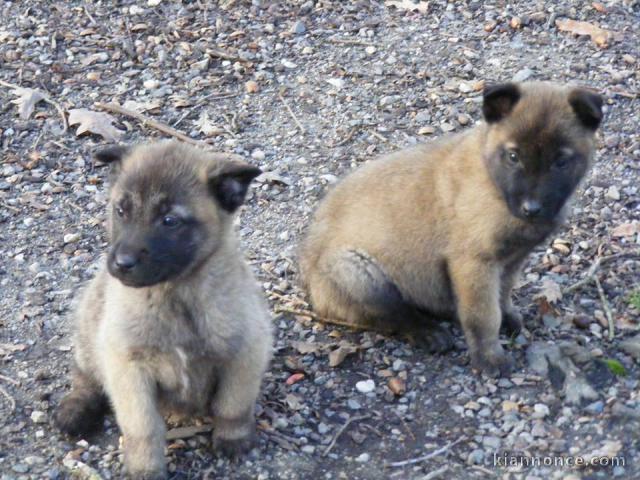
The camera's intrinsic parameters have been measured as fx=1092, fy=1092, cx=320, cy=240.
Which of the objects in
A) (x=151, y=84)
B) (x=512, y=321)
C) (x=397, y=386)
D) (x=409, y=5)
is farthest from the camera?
(x=409, y=5)

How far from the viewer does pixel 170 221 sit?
5.52 metres

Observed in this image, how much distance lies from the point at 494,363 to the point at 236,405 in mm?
1825

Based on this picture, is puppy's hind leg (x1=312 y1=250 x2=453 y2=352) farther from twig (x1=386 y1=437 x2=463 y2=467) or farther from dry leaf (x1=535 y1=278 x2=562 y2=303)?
twig (x1=386 y1=437 x2=463 y2=467)

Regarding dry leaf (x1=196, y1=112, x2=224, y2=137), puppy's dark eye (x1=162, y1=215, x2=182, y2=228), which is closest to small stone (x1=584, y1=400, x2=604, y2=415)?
puppy's dark eye (x1=162, y1=215, x2=182, y2=228)

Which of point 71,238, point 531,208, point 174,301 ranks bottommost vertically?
point 71,238

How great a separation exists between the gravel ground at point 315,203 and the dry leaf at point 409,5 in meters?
0.05

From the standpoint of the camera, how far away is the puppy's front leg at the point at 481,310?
266 inches

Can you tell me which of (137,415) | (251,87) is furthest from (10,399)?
(251,87)

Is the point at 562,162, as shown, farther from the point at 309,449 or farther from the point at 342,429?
the point at 309,449

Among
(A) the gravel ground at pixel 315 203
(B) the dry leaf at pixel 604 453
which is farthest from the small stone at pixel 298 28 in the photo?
(B) the dry leaf at pixel 604 453

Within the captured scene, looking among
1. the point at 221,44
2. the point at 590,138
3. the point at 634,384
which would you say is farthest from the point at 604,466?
the point at 221,44

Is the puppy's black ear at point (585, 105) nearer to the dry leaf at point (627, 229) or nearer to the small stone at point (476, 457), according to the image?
the dry leaf at point (627, 229)

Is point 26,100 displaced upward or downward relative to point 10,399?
downward

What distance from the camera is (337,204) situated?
7418 mm
